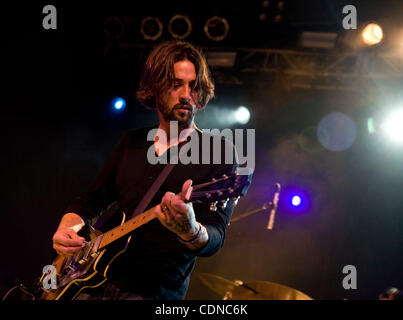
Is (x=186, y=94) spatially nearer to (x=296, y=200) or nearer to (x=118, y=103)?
(x=118, y=103)

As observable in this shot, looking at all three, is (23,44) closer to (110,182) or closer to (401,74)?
(110,182)

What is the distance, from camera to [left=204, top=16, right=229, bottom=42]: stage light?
618 cm

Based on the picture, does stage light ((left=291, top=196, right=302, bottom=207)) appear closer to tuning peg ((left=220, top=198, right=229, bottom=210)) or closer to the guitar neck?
tuning peg ((left=220, top=198, right=229, bottom=210))

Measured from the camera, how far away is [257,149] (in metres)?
7.72

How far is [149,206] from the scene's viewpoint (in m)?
2.30

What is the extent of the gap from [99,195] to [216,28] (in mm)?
4483

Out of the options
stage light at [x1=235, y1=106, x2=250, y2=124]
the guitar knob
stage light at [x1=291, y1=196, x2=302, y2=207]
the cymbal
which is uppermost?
stage light at [x1=235, y1=106, x2=250, y2=124]

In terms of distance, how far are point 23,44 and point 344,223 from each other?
6.72 metres

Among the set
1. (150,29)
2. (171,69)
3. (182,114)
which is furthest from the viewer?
(150,29)

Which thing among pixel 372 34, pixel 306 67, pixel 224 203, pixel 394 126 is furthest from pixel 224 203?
pixel 394 126

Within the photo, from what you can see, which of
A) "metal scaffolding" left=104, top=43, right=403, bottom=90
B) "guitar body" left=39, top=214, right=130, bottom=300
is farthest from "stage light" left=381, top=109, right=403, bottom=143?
"guitar body" left=39, top=214, right=130, bottom=300

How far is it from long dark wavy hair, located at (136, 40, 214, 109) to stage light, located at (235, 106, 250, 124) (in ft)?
15.5

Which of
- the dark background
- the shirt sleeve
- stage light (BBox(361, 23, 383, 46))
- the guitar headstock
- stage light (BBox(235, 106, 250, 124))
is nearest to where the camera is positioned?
the guitar headstock
